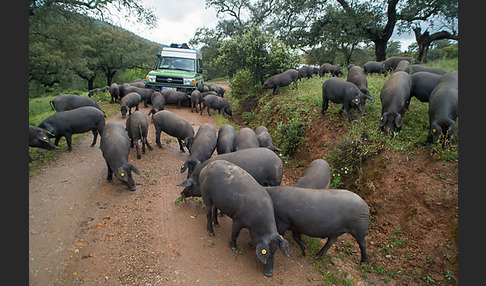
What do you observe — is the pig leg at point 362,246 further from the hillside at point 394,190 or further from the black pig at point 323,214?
the hillside at point 394,190

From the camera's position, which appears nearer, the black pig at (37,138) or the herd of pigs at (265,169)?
the herd of pigs at (265,169)

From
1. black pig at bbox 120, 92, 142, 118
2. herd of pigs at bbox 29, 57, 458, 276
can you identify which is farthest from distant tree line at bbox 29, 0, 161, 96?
herd of pigs at bbox 29, 57, 458, 276

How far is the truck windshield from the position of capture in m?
15.6

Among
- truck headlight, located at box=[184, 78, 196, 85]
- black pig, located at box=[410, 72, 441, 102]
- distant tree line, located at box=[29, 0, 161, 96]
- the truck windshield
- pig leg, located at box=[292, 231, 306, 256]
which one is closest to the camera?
pig leg, located at box=[292, 231, 306, 256]

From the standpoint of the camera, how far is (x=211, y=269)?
13.7ft

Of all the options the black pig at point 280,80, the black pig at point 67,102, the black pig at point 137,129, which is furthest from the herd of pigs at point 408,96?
the black pig at point 67,102

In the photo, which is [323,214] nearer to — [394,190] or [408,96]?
[394,190]

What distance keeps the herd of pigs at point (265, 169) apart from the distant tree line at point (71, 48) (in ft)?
20.9

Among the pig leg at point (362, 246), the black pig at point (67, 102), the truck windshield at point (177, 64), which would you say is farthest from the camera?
the truck windshield at point (177, 64)

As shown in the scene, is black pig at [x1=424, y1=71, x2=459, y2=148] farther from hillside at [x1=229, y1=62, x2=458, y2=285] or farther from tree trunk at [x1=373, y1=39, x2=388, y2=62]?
tree trunk at [x1=373, y1=39, x2=388, y2=62]

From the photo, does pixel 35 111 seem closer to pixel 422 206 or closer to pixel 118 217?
pixel 118 217

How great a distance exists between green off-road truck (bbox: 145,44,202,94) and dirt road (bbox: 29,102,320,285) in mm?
8702

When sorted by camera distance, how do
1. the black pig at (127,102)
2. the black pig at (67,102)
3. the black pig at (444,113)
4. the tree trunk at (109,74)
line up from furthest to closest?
the tree trunk at (109,74) → the black pig at (127,102) → the black pig at (67,102) → the black pig at (444,113)

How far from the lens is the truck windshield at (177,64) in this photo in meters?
15.6
